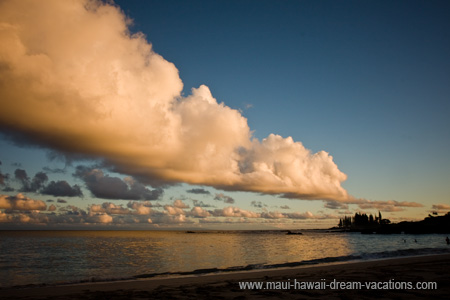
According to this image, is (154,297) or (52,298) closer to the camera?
(154,297)

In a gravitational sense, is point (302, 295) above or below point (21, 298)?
above

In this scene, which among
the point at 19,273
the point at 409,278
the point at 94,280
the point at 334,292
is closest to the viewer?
the point at 334,292

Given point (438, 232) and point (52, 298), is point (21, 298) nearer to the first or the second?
point (52, 298)

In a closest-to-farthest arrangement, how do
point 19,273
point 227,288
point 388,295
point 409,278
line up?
point 388,295 < point 227,288 < point 409,278 < point 19,273

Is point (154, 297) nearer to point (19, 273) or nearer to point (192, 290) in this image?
point (192, 290)

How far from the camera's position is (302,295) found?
1127 centimetres

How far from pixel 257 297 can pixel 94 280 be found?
1560cm

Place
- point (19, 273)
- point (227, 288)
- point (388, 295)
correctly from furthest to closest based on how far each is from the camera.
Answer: point (19, 273), point (227, 288), point (388, 295)

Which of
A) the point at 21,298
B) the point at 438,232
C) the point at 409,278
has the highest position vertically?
the point at 409,278

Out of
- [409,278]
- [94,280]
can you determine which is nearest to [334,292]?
[409,278]

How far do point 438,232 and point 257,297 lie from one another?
577 ft

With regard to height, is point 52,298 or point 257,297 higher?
point 257,297

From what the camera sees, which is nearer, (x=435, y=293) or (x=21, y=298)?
(x=435, y=293)

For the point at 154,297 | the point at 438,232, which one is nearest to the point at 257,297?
the point at 154,297
